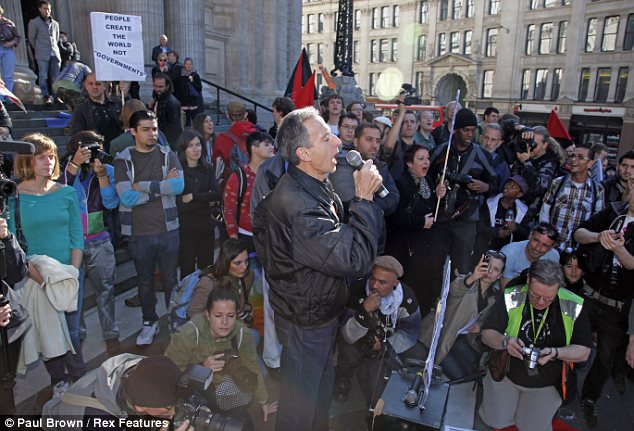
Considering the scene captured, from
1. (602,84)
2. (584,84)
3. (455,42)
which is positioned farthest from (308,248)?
(455,42)

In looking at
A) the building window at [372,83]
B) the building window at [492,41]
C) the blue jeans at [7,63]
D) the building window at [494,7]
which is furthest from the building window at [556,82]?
the blue jeans at [7,63]

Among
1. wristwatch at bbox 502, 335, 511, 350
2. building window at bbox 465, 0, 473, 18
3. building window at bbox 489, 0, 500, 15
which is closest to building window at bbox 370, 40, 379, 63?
building window at bbox 465, 0, 473, 18

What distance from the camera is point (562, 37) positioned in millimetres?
36062

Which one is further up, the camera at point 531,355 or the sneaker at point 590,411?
the camera at point 531,355

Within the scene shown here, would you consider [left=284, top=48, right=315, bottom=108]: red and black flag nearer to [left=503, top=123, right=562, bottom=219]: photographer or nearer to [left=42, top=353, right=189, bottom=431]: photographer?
[left=503, top=123, right=562, bottom=219]: photographer

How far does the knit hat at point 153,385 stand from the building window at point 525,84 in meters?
43.1

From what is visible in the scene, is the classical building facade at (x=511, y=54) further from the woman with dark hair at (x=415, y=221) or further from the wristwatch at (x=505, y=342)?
the wristwatch at (x=505, y=342)

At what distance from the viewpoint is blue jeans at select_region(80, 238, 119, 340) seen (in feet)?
12.5

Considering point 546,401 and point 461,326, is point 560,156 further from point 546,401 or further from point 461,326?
point 546,401

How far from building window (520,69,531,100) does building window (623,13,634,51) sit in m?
7.41

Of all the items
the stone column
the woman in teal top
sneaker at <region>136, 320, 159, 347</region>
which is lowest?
sneaker at <region>136, 320, 159, 347</region>

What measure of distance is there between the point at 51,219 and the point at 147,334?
1.47m

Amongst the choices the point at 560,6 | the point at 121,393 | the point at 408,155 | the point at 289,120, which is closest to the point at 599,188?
the point at 408,155

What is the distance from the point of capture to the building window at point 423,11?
151ft
